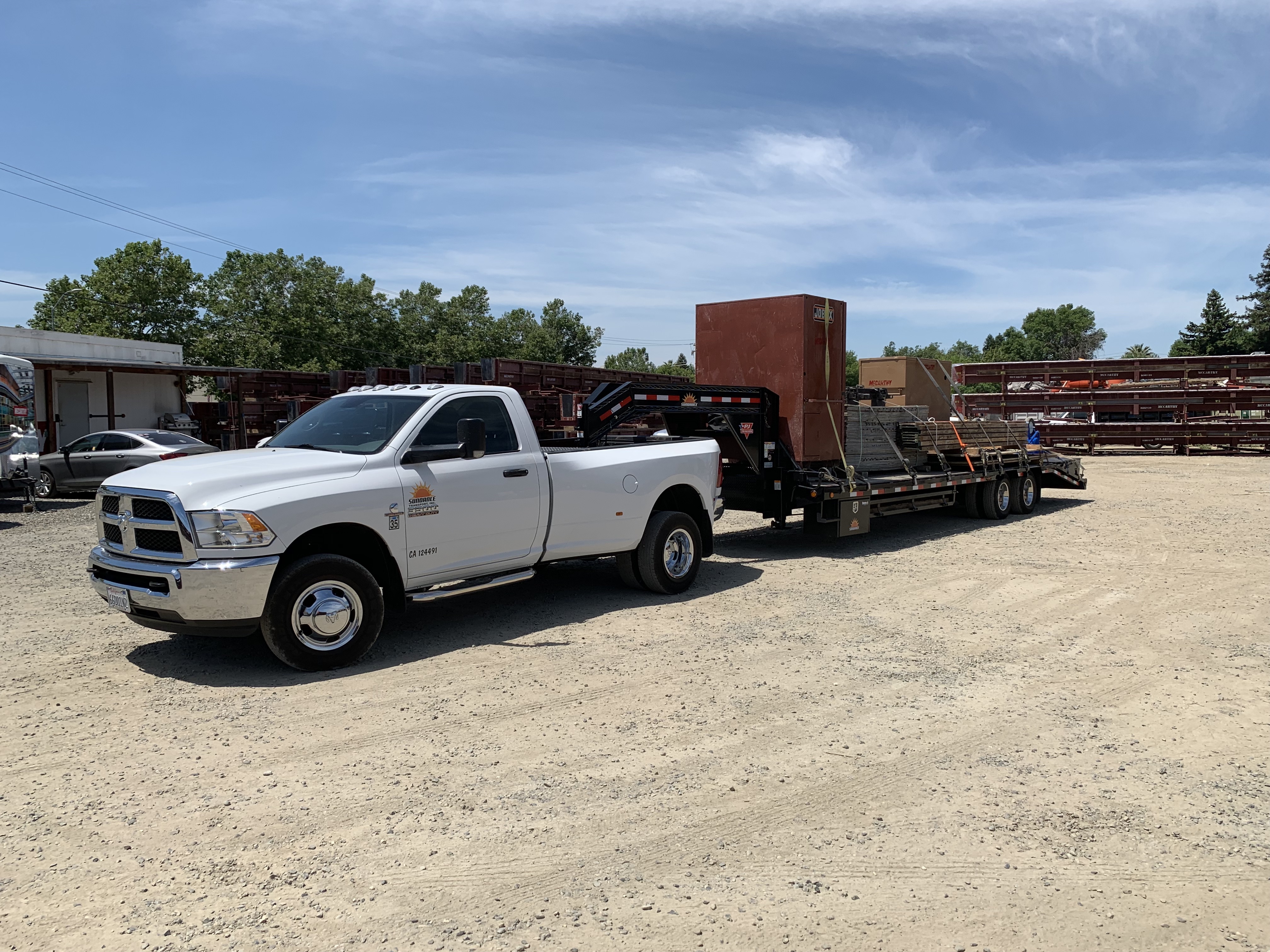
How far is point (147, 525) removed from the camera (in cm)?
607

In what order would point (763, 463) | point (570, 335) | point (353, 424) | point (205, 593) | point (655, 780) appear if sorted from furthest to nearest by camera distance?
1. point (570, 335)
2. point (763, 463)
3. point (353, 424)
4. point (205, 593)
5. point (655, 780)

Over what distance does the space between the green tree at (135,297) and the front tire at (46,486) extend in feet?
103

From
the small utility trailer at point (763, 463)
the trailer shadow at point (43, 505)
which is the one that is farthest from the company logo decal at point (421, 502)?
the trailer shadow at point (43, 505)

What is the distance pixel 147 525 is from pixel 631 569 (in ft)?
13.9

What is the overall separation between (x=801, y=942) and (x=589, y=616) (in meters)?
5.02

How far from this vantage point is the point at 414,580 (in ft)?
22.3

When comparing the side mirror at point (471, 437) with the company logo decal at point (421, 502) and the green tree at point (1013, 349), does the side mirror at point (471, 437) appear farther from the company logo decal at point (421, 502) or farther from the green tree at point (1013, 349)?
the green tree at point (1013, 349)

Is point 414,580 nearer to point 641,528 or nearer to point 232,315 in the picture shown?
point 641,528

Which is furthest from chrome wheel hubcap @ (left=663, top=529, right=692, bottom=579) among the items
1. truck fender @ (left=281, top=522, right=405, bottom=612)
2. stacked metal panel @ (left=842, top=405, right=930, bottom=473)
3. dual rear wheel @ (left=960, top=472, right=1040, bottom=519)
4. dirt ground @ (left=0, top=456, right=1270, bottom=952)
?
dual rear wheel @ (left=960, top=472, right=1040, bottom=519)

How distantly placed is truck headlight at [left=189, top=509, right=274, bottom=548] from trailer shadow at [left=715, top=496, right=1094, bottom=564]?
6358 millimetres

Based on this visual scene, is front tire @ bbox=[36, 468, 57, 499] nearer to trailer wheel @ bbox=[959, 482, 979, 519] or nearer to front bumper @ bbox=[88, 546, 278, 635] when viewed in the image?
front bumper @ bbox=[88, 546, 278, 635]

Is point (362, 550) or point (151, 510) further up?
point (151, 510)

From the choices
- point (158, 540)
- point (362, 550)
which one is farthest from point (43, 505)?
point (362, 550)

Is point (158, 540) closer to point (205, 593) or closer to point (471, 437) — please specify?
point (205, 593)
